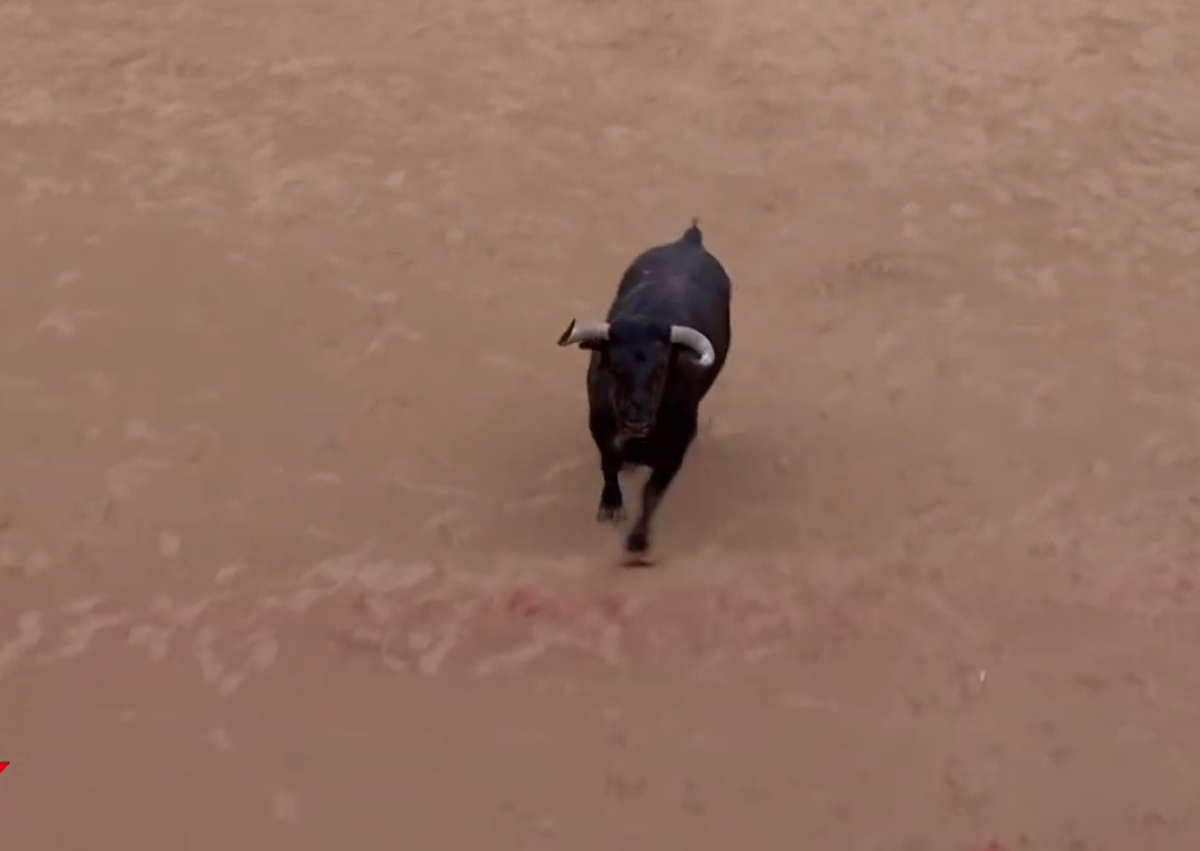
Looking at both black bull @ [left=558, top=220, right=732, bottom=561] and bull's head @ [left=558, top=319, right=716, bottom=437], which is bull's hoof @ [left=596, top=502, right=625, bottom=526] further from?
bull's head @ [left=558, top=319, right=716, bottom=437]

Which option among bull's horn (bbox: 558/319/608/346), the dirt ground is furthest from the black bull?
the dirt ground

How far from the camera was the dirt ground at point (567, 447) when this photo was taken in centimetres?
282

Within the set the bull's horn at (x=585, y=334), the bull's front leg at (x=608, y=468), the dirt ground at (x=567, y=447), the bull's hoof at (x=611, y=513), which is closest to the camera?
the dirt ground at (x=567, y=447)

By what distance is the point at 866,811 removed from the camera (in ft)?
9.09

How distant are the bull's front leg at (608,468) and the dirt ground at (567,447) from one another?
96mm

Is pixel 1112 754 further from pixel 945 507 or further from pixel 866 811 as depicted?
pixel 945 507

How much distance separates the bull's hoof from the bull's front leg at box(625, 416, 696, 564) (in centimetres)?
7

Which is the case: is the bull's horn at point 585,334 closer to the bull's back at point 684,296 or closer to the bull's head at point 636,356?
the bull's head at point 636,356

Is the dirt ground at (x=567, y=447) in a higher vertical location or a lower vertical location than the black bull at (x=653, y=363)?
lower

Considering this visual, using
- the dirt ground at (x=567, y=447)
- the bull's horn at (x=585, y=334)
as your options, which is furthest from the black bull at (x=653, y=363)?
the dirt ground at (x=567, y=447)

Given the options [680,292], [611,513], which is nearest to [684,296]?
[680,292]

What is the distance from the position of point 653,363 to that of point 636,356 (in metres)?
0.04

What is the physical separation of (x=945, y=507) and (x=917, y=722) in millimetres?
666

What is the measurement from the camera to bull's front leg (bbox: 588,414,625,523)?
3.14 metres
